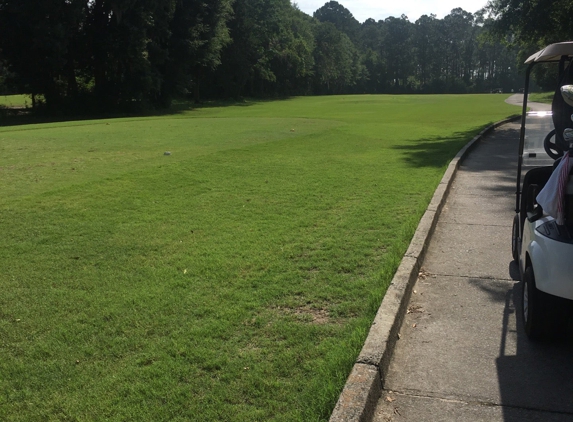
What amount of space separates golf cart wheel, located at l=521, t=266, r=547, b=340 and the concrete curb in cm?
98

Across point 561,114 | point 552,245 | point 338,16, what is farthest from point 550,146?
point 338,16

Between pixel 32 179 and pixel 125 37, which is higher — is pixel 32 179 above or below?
below

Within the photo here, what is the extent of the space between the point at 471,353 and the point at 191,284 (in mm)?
2541

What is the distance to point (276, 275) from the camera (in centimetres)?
550

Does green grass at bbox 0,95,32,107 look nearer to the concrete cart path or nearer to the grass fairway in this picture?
the grass fairway

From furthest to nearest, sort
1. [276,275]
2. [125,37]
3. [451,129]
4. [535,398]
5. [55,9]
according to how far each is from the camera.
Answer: [125,37], [55,9], [451,129], [276,275], [535,398]

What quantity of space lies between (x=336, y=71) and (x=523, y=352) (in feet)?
353

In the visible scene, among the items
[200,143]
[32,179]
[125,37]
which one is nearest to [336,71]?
[125,37]

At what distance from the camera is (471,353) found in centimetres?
418

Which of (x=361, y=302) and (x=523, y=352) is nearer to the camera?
(x=523, y=352)

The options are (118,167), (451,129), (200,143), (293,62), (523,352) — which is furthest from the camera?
(293,62)

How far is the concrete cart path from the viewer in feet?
11.4

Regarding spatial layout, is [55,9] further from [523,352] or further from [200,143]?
[523,352]

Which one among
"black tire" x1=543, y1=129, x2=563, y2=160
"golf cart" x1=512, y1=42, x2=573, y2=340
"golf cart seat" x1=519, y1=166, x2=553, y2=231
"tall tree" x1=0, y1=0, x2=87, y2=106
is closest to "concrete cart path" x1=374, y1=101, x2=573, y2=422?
"golf cart" x1=512, y1=42, x2=573, y2=340
